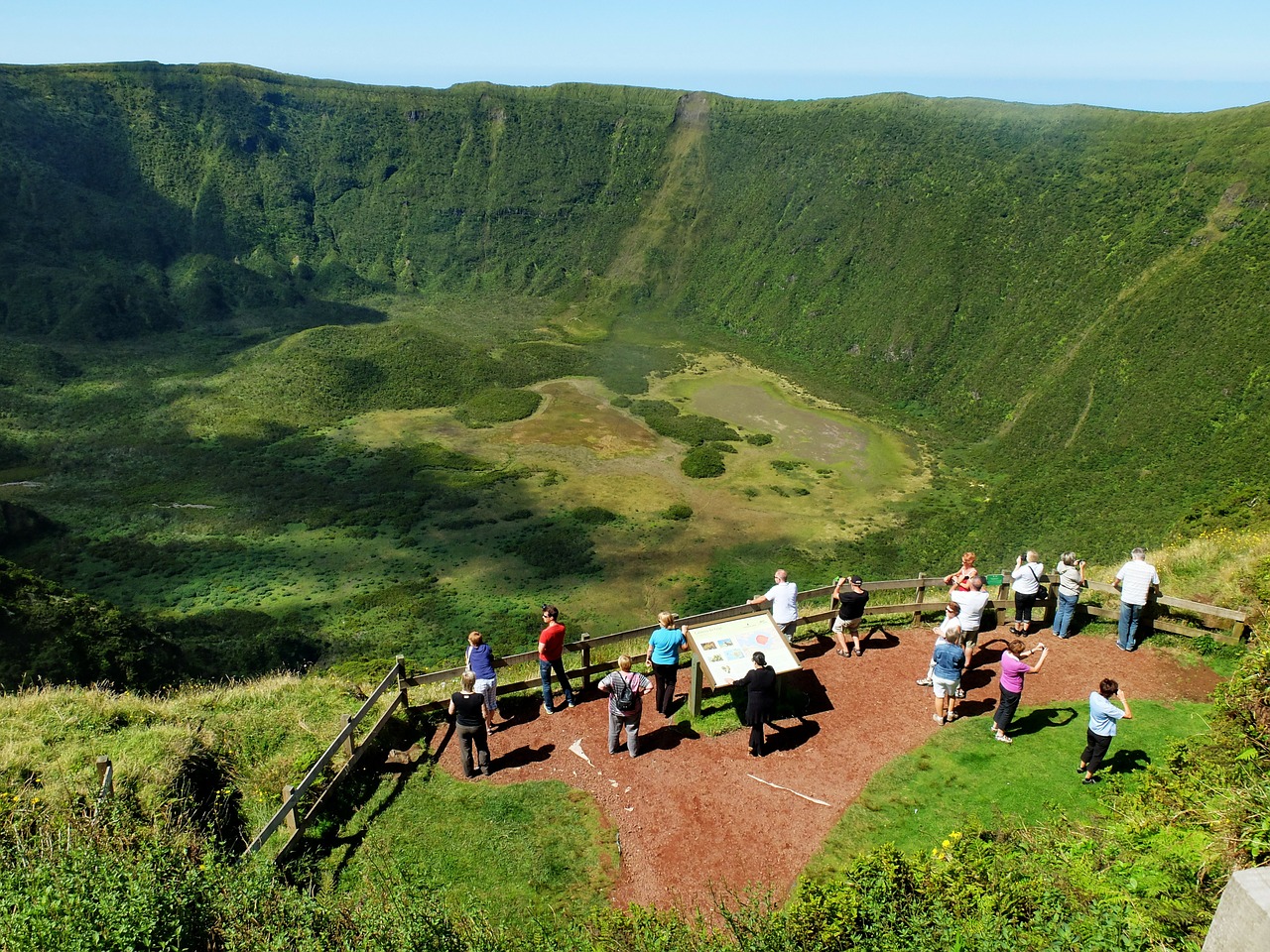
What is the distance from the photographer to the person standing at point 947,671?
467 inches

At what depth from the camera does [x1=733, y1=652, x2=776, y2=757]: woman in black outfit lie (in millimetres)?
11461

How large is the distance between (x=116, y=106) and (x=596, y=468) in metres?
93.9

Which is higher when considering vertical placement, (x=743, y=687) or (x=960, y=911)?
(x=960, y=911)

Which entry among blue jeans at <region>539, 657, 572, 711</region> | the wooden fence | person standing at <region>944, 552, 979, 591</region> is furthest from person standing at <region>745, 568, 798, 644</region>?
blue jeans at <region>539, 657, 572, 711</region>

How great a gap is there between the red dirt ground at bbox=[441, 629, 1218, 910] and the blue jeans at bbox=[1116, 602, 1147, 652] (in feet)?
0.69

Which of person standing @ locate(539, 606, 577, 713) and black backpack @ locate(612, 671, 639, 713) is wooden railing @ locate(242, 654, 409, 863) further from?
black backpack @ locate(612, 671, 639, 713)

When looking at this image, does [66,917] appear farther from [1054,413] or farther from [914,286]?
[914,286]

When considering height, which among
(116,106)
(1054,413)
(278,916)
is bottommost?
(1054,413)

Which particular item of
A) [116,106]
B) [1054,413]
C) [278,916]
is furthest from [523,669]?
[116,106]

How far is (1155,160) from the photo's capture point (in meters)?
61.5

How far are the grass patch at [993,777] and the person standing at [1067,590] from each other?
2.25 meters

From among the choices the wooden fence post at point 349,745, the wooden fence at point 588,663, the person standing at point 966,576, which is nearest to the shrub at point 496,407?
the wooden fence at point 588,663

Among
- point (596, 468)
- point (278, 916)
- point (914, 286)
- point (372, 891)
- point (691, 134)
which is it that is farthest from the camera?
point (691, 134)

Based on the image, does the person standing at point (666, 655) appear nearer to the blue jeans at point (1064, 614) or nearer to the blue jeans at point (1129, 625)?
the blue jeans at point (1064, 614)
